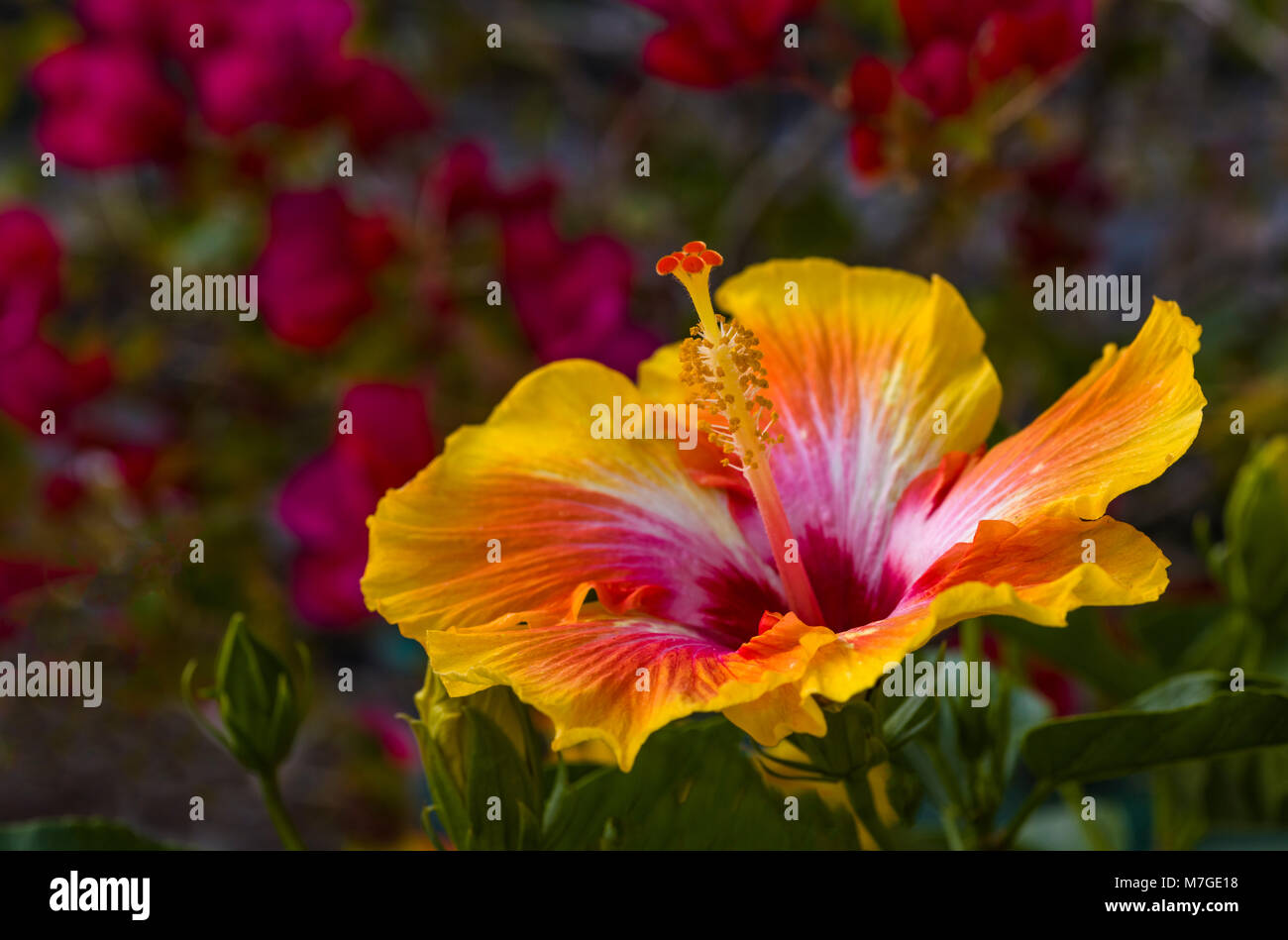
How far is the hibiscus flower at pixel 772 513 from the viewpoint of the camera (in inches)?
21.3

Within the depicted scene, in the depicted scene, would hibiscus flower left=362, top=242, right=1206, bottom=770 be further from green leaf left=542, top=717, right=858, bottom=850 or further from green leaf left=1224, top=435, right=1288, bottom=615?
green leaf left=1224, top=435, right=1288, bottom=615

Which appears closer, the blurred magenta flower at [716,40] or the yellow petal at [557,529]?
the yellow petal at [557,529]

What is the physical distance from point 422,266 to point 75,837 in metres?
0.88

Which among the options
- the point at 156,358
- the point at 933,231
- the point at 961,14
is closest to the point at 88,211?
the point at 156,358

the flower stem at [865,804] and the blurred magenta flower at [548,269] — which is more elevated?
the blurred magenta flower at [548,269]

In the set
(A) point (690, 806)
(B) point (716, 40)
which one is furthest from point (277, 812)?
(B) point (716, 40)

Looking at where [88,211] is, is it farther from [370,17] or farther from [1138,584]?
[1138,584]

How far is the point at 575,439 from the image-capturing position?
0.70 metres

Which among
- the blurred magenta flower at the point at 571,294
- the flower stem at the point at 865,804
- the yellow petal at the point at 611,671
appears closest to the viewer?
the yellow petal at the point at 611,671

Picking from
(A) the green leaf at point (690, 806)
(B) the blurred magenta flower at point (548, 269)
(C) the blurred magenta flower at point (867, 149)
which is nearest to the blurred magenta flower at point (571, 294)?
(B) the blurred magenta flower at point (548, 269)

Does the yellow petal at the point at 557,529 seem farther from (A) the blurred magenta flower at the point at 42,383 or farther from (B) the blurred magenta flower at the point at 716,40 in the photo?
(A) the blurred magenta flower at the point at 42,383

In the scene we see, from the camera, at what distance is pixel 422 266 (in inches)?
58.5

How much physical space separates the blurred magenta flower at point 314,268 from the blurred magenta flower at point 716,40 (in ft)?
1.42

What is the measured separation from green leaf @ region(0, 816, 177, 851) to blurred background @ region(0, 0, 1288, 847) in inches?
17.4
